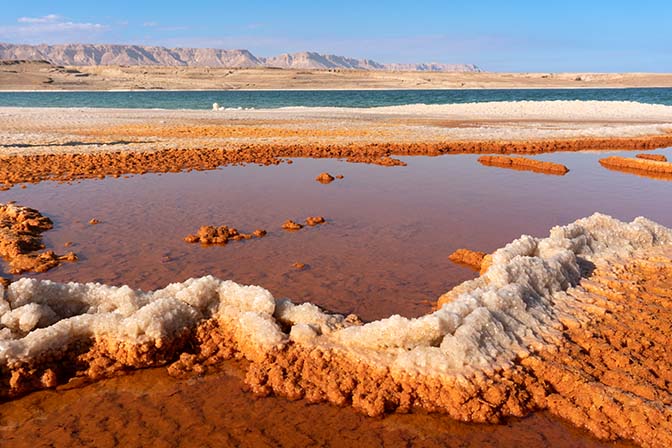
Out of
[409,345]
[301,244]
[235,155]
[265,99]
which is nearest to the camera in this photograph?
[409,345]

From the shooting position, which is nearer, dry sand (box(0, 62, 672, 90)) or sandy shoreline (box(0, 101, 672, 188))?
sandy shoreline (box(0, 101, 672, 188))

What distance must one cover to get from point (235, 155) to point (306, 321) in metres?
12.7

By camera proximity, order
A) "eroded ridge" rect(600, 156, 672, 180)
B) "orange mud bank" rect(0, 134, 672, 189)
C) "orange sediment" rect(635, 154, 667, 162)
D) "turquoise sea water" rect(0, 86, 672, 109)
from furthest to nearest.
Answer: "turquoise sea water" rect(0, 86, 672, 109)
"orange sediment" rect(635, 154, 667, 162)
"eroded ridge" rect(600, 156, 672, 180)
"orange mud bank" rect(0, 134, 672, 189)

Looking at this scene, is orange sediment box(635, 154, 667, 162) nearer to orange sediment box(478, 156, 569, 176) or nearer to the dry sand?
orange sediment box(478, 156, 569, 176)

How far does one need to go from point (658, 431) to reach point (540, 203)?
782 cm

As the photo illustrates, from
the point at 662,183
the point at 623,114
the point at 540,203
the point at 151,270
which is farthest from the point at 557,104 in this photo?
the point at 151,270

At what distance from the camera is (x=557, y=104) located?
38969 millimetres

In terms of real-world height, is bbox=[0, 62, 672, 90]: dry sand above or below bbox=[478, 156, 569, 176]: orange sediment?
above

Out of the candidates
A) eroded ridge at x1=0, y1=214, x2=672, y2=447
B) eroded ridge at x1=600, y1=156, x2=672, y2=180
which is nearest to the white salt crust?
eroded ridge at x1=0, y1=214, x2=672, y2=447

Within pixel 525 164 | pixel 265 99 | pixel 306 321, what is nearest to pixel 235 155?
pixel 525 164

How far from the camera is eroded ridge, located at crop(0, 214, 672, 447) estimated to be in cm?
392

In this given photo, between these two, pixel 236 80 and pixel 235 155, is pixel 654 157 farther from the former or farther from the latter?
pixel 236 80

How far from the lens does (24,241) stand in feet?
25.8

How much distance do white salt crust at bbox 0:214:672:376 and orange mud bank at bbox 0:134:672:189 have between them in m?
9.00
